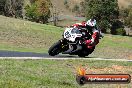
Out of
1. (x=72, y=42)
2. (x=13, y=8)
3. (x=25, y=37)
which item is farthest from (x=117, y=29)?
(x=72, y=42)

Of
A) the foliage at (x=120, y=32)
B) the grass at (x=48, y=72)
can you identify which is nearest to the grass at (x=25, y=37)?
the grass at (x=48, y=72)

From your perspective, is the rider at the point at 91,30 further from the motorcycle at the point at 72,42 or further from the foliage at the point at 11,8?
the foliage at the point at 11,8

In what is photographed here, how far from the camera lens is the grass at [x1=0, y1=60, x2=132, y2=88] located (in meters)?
10.1

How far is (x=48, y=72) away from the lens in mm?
12977

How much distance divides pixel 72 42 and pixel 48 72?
7703 millimetres

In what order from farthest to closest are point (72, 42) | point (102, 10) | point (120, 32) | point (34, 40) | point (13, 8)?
point (13, 8) < point (120, 32) < point (102, 10) < point (34, 40) < point (72, 42)

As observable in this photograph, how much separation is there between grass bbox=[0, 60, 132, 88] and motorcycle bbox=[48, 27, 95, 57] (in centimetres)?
346

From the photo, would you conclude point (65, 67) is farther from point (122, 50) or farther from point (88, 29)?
point (122, 50)

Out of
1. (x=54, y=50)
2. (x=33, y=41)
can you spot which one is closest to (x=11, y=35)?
(x=33, y=41)

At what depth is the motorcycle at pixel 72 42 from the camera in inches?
802

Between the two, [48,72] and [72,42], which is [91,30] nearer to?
[72,42]

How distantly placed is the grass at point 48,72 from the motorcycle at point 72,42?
346 cm

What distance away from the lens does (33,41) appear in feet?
172

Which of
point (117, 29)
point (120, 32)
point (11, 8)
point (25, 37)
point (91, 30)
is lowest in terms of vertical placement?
point (120, 32)
